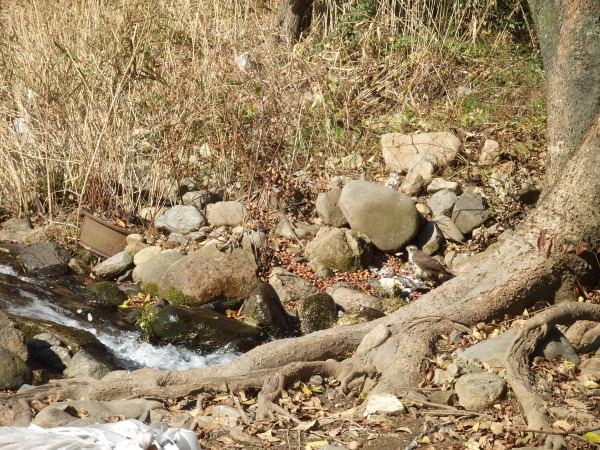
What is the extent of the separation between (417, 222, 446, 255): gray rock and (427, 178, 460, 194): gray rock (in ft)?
1.78

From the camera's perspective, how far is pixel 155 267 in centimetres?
772

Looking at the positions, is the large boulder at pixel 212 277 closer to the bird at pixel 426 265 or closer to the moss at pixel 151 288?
the moss at pixel 151 288

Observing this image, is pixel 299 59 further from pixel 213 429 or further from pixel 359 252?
pixel 213 429

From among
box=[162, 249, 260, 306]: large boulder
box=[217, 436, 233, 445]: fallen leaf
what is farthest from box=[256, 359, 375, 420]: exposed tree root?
box=[162, 249, 260, 306]: large boulder

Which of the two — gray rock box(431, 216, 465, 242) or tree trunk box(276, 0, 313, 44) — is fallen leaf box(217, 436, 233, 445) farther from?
tree trunk box(276, 0, 313, 44)

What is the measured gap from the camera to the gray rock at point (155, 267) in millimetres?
7664

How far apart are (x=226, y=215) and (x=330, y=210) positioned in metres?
1.22

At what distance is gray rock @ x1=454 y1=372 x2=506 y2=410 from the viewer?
406cm

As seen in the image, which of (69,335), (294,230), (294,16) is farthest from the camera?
(294,16)

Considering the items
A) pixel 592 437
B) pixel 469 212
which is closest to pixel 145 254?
pixel 469 212

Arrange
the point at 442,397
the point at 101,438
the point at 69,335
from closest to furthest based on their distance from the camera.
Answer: the point at 101,438, the point at 442,397, the point at 69,335

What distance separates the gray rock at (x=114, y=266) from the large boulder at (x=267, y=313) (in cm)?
180

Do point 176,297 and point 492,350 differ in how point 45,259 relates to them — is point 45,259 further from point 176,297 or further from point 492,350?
point 492,350

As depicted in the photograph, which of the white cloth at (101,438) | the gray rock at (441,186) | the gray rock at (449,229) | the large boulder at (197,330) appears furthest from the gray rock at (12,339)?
the gray rock at (441,186)
